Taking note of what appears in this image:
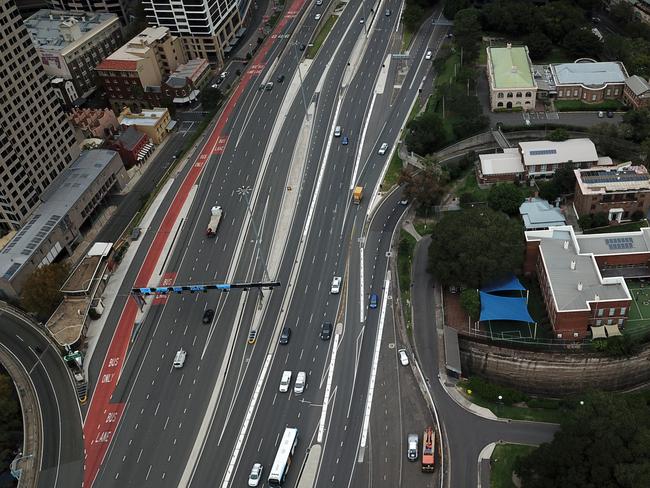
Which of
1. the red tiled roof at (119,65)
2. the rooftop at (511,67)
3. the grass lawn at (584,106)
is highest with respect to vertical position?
the red tiled roof at (119,65)

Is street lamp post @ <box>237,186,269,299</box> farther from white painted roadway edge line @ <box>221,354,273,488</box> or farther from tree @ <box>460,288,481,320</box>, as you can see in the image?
tree @ <box>460,288,481,320</box>

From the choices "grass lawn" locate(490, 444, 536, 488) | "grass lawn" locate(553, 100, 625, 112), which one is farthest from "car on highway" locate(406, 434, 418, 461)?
"grass lawn" locate(553, 100, 625, 112)

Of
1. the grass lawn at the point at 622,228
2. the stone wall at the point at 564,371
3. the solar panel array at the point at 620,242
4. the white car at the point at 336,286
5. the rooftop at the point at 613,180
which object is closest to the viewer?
the stone wall at the point at 564,371

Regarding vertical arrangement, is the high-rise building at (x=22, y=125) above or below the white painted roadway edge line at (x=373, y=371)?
above

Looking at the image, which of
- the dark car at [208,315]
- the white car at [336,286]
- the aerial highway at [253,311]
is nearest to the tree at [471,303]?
the aerial highway at [253,311]

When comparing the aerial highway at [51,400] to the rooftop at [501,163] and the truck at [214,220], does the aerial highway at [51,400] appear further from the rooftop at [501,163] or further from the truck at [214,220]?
the rooftop at [501,163]

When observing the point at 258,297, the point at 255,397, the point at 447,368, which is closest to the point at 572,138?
the point at 447,368
